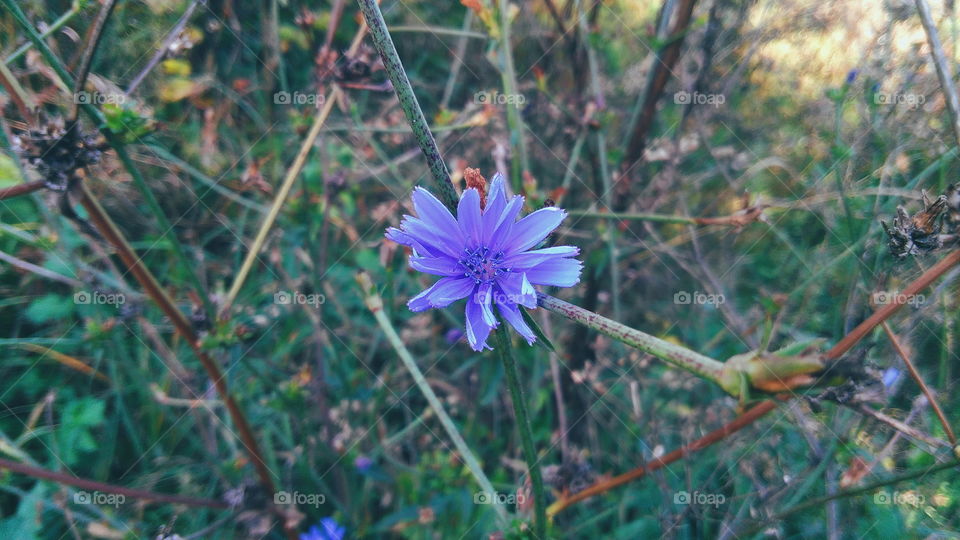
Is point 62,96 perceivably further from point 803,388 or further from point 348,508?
point 803,388

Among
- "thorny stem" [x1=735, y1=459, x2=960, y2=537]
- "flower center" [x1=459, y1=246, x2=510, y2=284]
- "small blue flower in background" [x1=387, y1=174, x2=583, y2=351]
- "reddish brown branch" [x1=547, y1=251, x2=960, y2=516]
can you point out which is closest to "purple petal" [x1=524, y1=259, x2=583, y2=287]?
"small blue flower in background" [x1=387, y1=174, x2=583, y2=351]

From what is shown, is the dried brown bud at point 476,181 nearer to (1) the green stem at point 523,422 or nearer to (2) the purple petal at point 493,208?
(2) the purple petal at point 493,208

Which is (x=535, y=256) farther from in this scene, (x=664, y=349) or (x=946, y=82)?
(x=946, y=82)

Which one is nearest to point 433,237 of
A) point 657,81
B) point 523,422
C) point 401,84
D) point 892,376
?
point 401,84

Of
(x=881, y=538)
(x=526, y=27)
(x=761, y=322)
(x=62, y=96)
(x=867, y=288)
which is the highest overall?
(x=526, y=27)

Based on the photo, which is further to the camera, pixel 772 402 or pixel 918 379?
pixel 918 379

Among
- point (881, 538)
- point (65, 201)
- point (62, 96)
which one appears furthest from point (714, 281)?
point (62, 96)

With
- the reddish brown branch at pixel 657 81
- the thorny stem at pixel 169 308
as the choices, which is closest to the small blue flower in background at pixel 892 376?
the reddish brown branch at pixel 657 81
